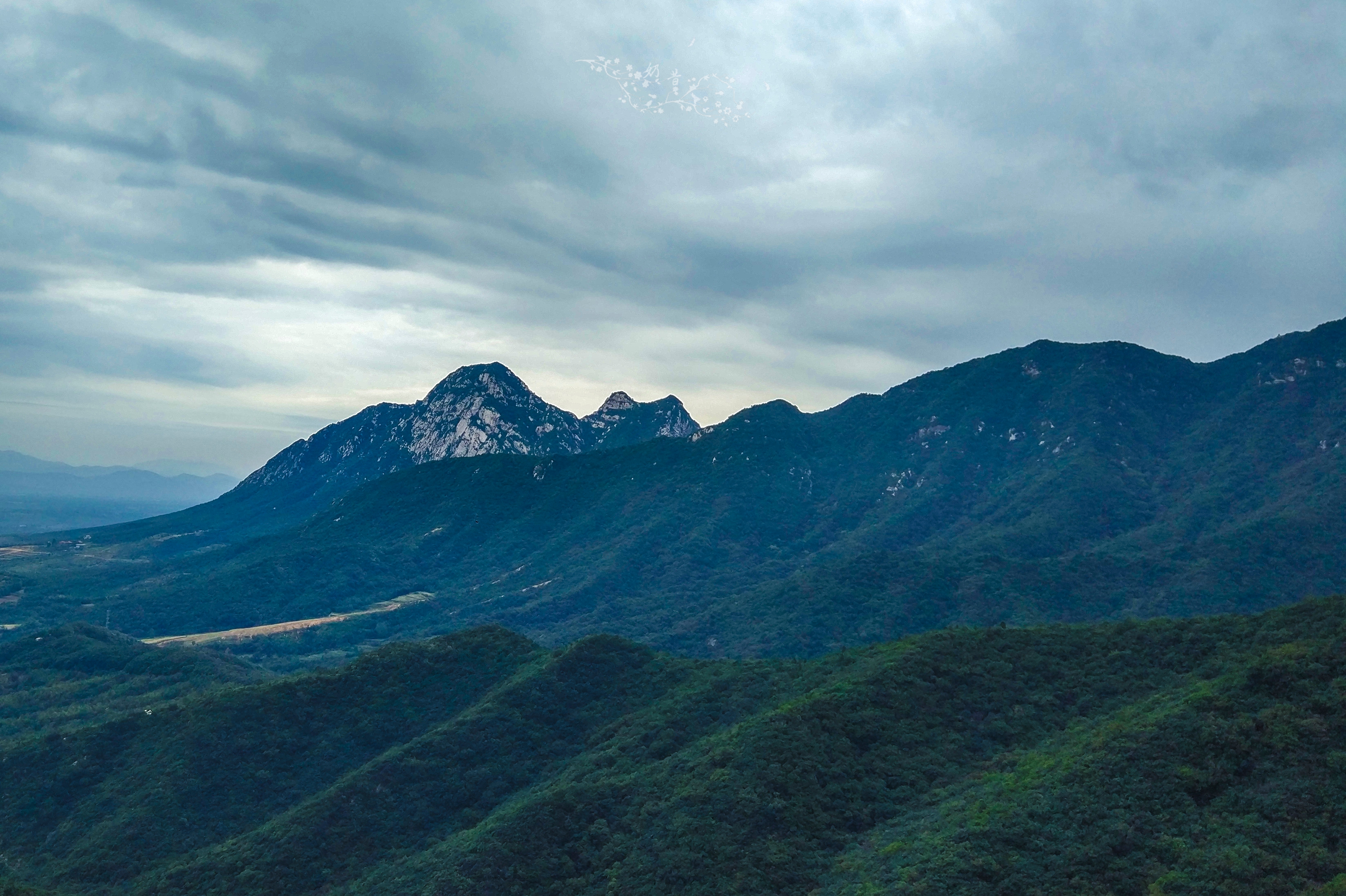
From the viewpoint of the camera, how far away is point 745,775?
9500 centimetres

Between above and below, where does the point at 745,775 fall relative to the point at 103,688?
above

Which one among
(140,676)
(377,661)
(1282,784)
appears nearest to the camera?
(1282,784)

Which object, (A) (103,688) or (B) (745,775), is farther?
(A) (103,688)

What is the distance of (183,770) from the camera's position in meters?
118

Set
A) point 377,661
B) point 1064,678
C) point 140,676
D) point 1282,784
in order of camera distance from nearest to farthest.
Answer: point 1282,784 < point 1064,678 < point 377,661 < point 140,676

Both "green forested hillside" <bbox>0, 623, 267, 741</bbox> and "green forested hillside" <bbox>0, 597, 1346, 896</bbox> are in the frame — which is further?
"green forested hillside" <bbox>0, 623, 267, 741</bbox>

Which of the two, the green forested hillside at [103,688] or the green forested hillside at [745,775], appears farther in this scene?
the green forested hillside at [103,688]

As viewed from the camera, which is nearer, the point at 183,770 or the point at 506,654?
the point at 183,770

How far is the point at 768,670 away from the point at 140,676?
144 meters

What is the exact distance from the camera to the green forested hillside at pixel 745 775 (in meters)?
76.3

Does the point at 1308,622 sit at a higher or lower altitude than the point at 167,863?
higher

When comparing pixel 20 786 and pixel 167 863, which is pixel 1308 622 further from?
pixel 20 786

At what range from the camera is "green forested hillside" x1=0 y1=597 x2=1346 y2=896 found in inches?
3004

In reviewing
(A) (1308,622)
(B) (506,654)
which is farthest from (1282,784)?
(B) (506,654)
